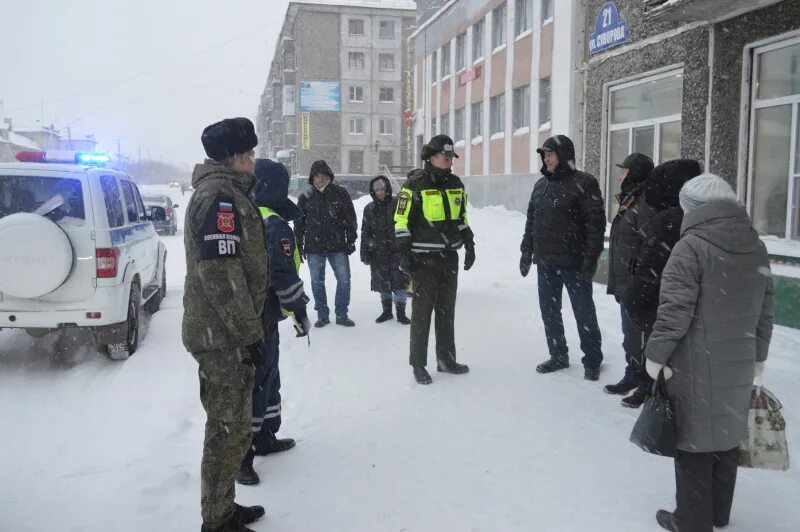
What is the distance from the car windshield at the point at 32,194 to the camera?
6109 millimetres

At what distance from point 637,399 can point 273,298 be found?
3011 mm

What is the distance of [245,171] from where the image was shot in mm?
3229

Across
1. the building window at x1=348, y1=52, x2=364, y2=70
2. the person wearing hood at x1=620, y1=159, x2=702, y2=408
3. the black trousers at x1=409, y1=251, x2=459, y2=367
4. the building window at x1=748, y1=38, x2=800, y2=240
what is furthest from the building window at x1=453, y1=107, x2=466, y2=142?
the building window at x1=348, y1=52, x2=364, y2=70

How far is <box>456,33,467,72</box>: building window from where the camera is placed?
84.3 ft

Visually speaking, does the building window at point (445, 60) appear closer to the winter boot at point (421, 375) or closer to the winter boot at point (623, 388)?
the winter boot at point (421, 375)

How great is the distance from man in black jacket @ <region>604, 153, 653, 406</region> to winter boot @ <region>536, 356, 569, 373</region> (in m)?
0.63

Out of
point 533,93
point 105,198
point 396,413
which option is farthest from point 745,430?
point 533,93

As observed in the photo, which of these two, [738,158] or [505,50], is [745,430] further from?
[505,50]

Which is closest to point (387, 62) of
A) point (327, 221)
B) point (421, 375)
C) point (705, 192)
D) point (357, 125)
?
point (357, 125)

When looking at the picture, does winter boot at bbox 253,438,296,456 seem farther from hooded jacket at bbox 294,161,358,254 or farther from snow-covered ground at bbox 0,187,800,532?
hooded jacket at bbox 294,161,358,254

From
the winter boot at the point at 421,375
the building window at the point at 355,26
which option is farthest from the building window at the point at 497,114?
the building window at the point at 355,26

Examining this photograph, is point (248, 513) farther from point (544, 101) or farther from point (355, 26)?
point (355, 26)

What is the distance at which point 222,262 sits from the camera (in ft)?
9.62

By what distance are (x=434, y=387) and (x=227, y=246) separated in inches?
119
